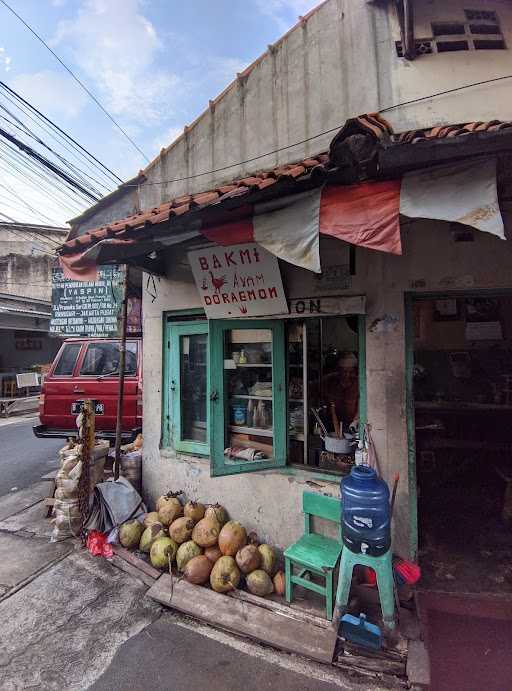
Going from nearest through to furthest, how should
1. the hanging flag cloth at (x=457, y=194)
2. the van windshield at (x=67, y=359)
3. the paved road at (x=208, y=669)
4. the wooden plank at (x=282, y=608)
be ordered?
the hanging flag cloth at (x=457, y=194), the paved road at (x=208, y=669), the wooden plank at (x=282, y=608), the van windshield at (x=67, y=359)

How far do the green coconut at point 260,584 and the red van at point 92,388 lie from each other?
3.92 metres

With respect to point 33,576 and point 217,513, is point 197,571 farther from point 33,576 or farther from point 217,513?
point 33,576

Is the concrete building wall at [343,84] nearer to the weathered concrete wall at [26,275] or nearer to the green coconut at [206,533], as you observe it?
the green coconut at [206,533]

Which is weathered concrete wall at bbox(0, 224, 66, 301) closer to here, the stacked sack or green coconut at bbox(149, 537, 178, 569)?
the stacked sack

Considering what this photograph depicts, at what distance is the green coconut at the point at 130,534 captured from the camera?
4.00 meters

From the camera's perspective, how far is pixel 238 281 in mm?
3752

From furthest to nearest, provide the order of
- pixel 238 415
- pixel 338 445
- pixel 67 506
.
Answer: pixel 67 506 → pixel 238 415 → pixel 338 445

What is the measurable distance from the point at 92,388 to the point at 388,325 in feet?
19.0

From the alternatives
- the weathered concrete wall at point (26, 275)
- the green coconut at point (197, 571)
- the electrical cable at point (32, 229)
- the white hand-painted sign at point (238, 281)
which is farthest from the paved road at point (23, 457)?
the electrical cable at point (32, 229)

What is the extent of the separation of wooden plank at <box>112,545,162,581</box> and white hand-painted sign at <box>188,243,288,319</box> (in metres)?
2.58

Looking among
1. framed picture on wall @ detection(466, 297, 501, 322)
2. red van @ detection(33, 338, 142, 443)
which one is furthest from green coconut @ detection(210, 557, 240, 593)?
framed picture on wall @ detection(466, 297, 501, 322)

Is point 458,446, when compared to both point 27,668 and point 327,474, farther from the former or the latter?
point 27,668

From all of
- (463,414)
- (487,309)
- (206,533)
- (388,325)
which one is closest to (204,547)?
(206,533)

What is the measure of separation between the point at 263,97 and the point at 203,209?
7.73ft
